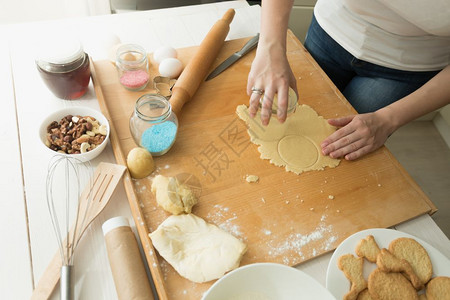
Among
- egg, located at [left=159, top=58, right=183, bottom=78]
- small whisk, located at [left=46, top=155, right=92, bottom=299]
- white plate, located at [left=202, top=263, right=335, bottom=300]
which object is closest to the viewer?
white plate, located at [left=202, top=263, right=335, bottom=300]

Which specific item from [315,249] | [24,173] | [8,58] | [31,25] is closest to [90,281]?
[24,173]

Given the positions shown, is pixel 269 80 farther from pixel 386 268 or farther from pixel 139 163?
pixel 386 268

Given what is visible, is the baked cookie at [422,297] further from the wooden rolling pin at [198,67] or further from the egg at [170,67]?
the egg at [170,67]

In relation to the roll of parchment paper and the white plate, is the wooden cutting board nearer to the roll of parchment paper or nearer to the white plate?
the roll of parchment paper

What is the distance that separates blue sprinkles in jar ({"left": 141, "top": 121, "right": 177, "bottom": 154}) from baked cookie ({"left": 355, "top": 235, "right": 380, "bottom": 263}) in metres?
0.50

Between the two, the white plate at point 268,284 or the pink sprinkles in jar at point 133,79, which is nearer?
the white plate at point 268,284

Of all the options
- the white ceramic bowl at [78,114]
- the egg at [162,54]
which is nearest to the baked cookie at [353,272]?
the white ceramic bowl at [78,114]

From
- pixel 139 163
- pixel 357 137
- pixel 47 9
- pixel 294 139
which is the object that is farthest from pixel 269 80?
pixel 47 9

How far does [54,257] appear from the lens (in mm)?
703

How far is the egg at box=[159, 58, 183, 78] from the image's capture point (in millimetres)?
1045

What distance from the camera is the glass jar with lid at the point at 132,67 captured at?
99cm

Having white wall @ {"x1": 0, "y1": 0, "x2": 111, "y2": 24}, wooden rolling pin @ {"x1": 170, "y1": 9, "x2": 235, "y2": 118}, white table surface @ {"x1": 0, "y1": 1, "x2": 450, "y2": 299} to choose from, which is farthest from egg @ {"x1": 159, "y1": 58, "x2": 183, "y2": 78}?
white wall @ {"x1": 0, "y1": 0, "x2": 111, "y2": 24}

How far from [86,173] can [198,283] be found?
0.38 meters

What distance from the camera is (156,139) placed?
2.84ft
